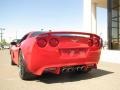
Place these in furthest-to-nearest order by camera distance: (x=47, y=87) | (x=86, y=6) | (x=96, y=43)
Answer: (x=86, y=6)
(x=96, y=43)
(x=47, y=87)

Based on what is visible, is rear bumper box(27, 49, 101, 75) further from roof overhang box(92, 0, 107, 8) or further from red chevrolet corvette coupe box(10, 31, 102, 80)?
roof overhang box(92, 0, 107, 8)

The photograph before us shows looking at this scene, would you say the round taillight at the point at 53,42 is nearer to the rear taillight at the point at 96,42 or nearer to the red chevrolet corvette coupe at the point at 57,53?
the red chevrolet corvette coupe at the point at 57,53

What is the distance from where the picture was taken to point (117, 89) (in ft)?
15.8

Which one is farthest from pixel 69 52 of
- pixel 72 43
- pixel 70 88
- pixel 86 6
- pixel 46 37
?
pixel 86 6

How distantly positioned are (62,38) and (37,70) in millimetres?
908

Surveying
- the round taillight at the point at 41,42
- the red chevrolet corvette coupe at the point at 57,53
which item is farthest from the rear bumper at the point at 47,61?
the round taillight at the point at 41,42

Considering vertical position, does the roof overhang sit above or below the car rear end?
above

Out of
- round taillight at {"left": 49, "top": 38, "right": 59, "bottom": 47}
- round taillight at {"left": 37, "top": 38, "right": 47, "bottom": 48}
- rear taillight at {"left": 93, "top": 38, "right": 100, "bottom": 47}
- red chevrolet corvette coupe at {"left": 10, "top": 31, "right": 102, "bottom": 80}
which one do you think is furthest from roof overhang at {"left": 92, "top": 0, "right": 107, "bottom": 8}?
round taillight at {"left": 37, "top": 38, "right": 47, "bottom": 48}

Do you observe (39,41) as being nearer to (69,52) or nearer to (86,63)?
(69,52)

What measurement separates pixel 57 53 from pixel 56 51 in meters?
0.05

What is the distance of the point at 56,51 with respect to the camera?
5.50m

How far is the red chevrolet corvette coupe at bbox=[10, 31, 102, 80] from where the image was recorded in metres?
5.46

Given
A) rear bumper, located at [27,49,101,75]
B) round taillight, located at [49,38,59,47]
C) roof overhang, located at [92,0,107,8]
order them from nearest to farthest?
rear bumper, located at [27,49,101,75] < round taillight, located at [49,38,59,47] < roof overhang, located at [92,0,107,8]

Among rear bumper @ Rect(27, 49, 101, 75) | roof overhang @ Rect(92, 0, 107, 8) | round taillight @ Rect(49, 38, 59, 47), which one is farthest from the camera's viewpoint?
roof overhang @ Rect(92, 0, 107, 8)
